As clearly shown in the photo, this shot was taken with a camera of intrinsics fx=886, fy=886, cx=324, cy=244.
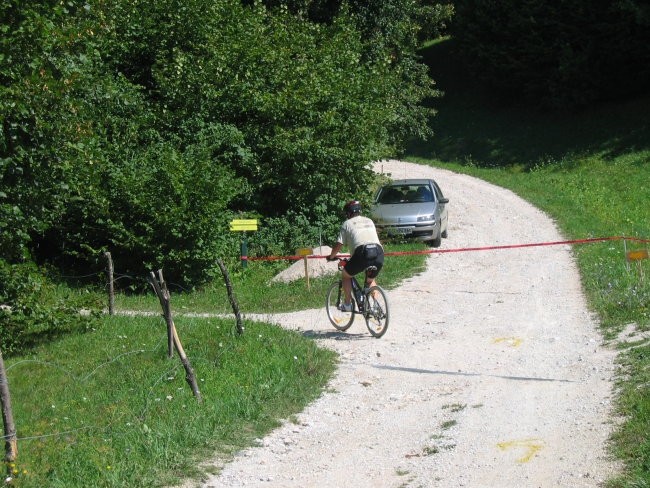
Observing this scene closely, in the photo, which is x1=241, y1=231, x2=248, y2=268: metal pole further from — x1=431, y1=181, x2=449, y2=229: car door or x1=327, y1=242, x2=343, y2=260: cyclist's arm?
x1=327, y1=242, x2=343, y2=260: cyclist's arm

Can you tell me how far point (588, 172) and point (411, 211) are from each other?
15.9m

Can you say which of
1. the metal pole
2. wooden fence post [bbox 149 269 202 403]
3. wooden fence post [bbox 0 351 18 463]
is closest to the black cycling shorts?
wooden fence post [bbox 149 269 202 403]

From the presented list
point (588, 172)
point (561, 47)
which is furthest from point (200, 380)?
point (561, 47)

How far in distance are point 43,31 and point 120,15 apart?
453 inches

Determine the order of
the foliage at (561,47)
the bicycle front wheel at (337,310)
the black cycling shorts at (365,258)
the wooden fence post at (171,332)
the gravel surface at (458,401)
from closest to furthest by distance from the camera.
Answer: the gravel surface at (458,401), the wooden fence post at (171,332), the black cycling shorts at (365,258), the bicycle front wheel at (337,310), the foliage at (561,47)

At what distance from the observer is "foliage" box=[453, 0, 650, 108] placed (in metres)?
39.7

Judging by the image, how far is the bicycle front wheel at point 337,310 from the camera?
41.8 feet

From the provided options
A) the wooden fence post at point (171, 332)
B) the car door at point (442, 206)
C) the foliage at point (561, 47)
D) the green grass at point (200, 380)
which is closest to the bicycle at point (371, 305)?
the green grass at point (200, 380)

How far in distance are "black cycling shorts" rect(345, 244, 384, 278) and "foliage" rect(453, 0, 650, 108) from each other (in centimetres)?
2900

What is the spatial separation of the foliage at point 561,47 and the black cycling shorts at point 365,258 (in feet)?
95.1

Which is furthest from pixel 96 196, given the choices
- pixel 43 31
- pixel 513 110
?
pixel 513 110

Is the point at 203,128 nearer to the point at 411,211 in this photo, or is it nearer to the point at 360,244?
the point at 411,211

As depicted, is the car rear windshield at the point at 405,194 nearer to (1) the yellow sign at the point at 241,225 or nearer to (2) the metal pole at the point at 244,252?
(2) the metal pole at the point at 244,252

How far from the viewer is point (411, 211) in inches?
850
